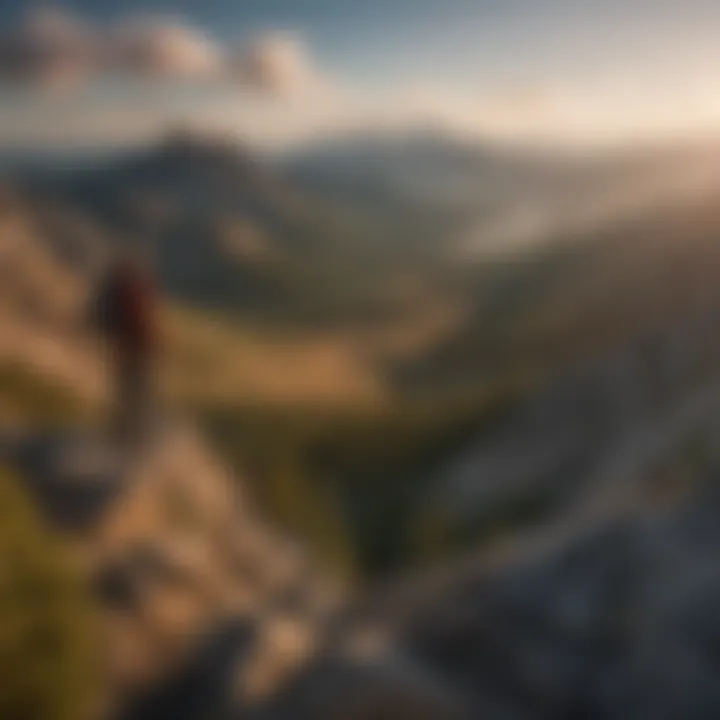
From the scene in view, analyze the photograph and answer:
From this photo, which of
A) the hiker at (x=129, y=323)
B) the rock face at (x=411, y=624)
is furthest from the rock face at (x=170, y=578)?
the hiker at (x=129, y=323)

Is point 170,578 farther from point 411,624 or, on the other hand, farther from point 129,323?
point 129,323

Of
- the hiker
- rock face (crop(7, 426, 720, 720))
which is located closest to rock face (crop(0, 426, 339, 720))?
rock face (crop(7, 426, 720, 720))

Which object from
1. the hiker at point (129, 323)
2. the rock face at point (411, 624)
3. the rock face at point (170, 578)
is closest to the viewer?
the rock face at point (411, 624)

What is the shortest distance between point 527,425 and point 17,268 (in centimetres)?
4877

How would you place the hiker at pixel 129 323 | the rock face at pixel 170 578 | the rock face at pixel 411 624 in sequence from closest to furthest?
1. the rock face at pixel 411 624
2. the rock face at pixel 170 578
3. the hiker at pixel 129 323

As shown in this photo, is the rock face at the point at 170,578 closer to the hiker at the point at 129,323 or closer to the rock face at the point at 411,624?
the rock face at the point at 411,624

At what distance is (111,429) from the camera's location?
15.3 meters

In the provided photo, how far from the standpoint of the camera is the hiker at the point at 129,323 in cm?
1212

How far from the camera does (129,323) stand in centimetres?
1255

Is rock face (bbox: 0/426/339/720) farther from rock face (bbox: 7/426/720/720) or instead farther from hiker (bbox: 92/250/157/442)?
hiker (bbox: 92/250/157/442)

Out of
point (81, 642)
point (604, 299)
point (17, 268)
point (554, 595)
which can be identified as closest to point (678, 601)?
point (554, 595)

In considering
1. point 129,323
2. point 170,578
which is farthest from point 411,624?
point 129,323

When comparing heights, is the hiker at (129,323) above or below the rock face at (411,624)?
above

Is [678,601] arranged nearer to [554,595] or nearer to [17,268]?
[554,595]
